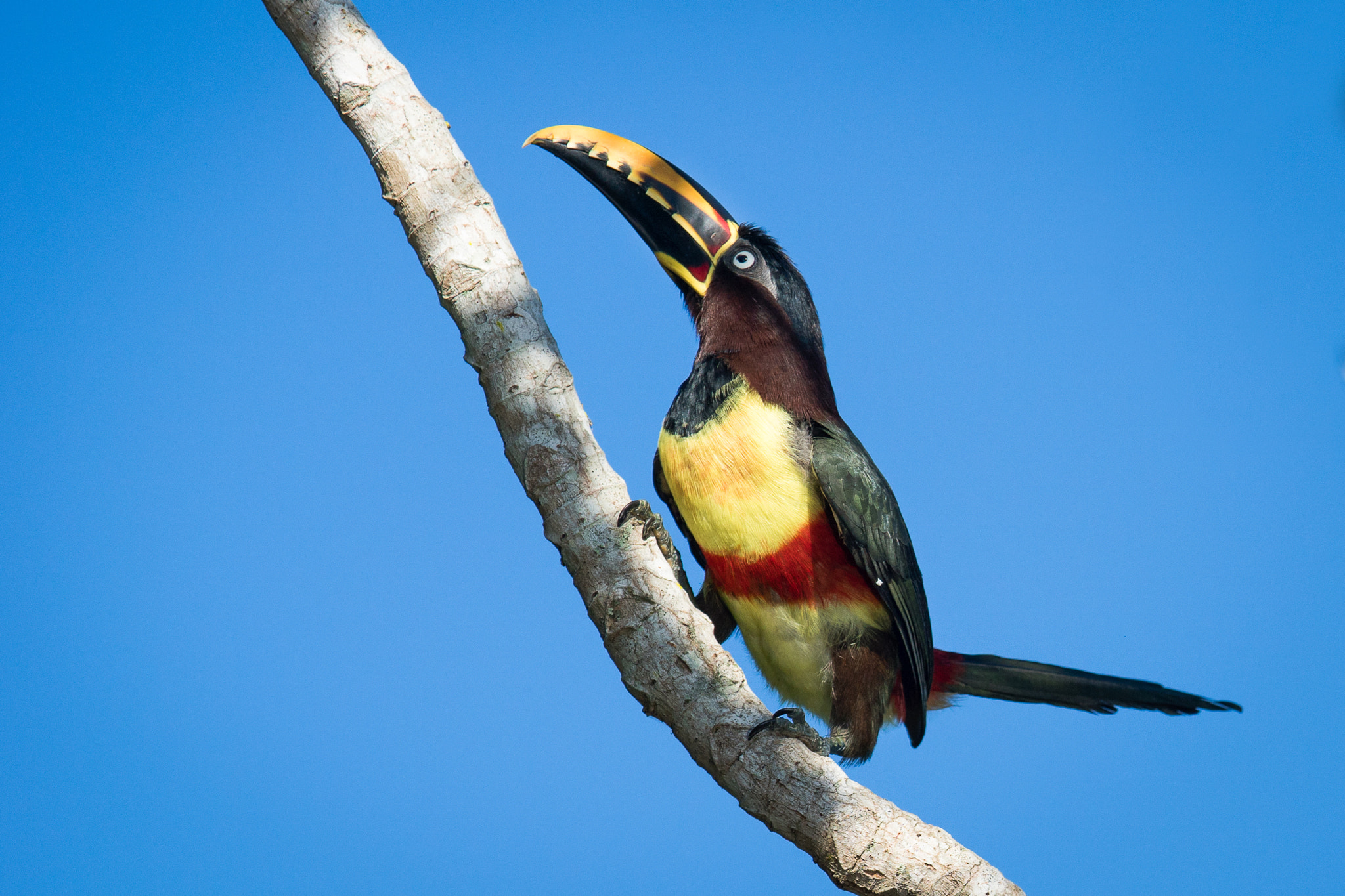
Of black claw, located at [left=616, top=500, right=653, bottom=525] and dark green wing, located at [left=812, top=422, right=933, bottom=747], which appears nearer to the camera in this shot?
black claw, located at [left=616, top=500, right=653, bottom=525]

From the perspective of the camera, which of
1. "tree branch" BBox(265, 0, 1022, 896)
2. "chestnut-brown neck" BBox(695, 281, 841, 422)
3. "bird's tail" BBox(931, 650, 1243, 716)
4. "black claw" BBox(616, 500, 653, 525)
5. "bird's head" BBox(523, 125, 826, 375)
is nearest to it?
"tree branch" BBox(265, 0, 1022, 896)

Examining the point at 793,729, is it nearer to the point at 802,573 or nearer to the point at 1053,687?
the point at 802,573

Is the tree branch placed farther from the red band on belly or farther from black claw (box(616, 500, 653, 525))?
the red band on belly

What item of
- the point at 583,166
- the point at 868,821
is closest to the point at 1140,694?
the point at 868,821

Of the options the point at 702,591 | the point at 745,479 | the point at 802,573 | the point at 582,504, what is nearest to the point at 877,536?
the point at 802,573

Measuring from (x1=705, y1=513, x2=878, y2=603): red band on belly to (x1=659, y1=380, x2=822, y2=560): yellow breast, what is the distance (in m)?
0.03

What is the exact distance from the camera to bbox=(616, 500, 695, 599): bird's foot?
95.3 inches

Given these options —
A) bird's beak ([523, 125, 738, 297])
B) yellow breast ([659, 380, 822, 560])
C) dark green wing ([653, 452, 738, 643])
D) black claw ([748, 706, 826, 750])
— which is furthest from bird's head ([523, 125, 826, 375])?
black claw ([748, 706, 826, 750])

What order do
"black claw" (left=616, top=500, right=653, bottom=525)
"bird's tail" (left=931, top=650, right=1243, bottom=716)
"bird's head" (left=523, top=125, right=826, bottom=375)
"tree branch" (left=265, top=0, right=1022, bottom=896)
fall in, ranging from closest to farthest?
"tree branch" (left=265, top=0, right=1022, bottom=896)
"black claw" (left=616, top=500, right=653, bottom=525)
"bird's head" (left=523, top=125, right=826, bottom=375)
"bird's tail" (left=931, top=650, right=1243, bottom=716)

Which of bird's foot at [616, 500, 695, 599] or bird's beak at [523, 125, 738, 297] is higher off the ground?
bird's beak at [523, 125, 738, 297]

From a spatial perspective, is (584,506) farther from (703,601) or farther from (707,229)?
(707,229)

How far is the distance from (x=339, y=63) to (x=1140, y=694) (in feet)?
9.64

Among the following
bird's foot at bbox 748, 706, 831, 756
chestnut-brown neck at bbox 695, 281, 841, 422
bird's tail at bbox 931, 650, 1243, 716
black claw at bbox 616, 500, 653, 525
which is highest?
chestnut-brown neck at bbox 695, 281, 841, 422

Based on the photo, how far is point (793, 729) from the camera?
2348 millimetres
